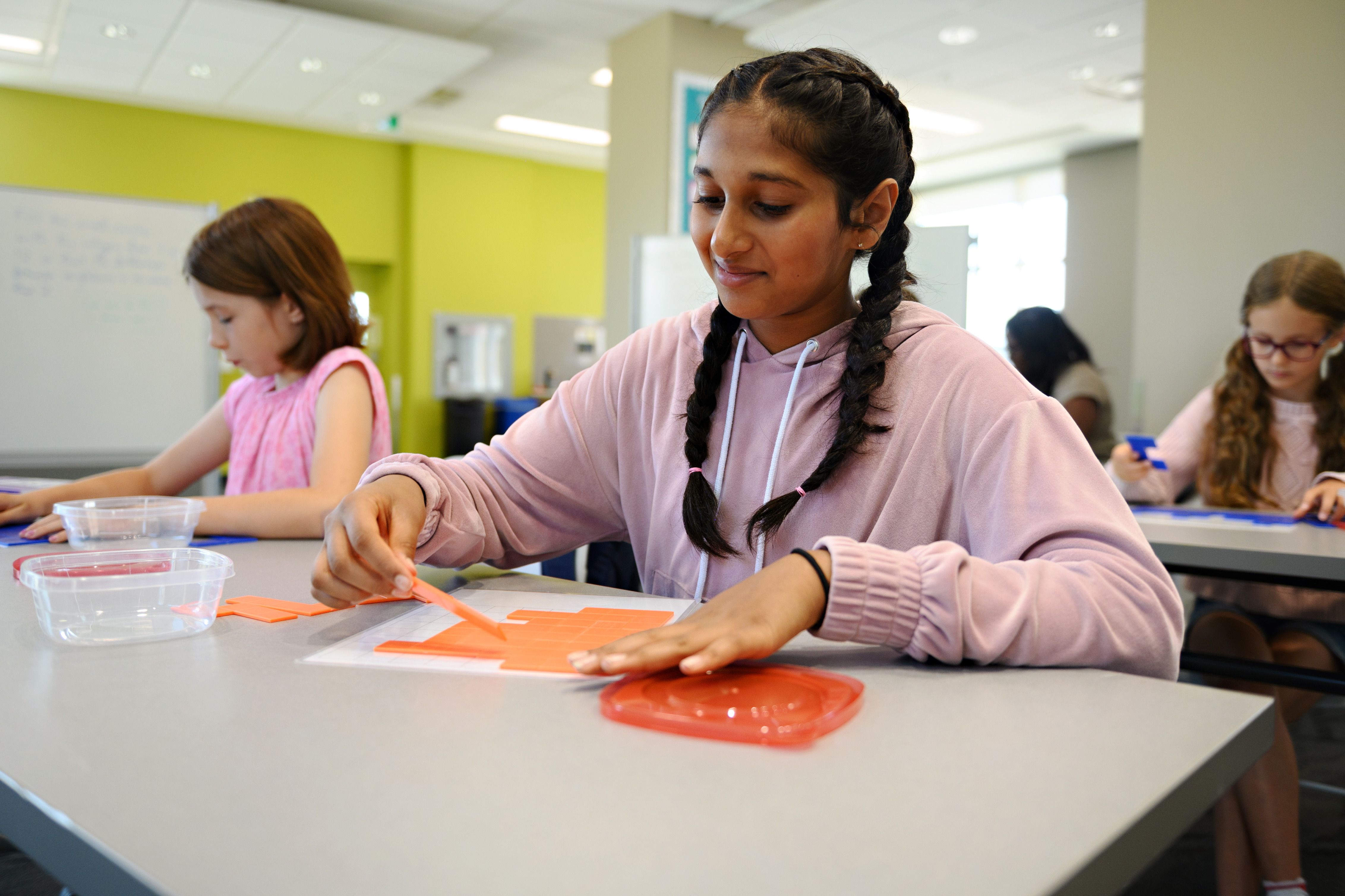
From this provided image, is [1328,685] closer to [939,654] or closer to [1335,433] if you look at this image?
[1335,433]

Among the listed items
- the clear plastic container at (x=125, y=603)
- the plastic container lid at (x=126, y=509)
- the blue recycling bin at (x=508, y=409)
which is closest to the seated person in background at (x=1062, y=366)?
the plastic container lid at (x=126, y=509)

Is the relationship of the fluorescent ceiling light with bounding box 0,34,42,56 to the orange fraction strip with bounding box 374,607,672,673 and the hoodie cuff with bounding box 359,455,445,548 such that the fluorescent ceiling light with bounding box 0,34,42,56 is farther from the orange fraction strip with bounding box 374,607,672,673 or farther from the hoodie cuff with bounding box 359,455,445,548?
the orange fraction strip with bounding box 374,607,672,673

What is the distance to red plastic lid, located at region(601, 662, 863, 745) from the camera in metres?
0.57

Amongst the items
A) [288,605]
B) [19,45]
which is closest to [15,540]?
[288,605]

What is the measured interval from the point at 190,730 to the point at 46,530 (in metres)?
0.98

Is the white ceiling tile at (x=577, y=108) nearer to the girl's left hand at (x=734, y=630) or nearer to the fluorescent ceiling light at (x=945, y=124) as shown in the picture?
the fluorescent ceiling light at (x=945, y=124)

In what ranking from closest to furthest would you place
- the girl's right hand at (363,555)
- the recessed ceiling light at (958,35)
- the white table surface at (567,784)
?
the white table surface at (567,784), the girl's right hand at (363,555), the recessed ceiling light at (958,35)

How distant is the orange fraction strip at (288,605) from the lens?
916mm

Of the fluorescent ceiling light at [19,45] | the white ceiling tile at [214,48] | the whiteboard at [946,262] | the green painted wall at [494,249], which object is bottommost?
the whiteboard at [946,262]

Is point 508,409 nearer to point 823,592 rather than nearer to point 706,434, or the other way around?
point 706,434

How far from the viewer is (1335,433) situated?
7.34ft

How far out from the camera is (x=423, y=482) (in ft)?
3.39

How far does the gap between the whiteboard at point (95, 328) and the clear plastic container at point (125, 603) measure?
371cm

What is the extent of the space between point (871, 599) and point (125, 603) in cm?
63
